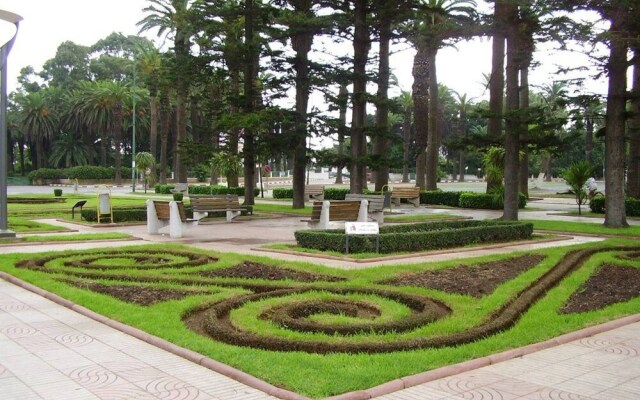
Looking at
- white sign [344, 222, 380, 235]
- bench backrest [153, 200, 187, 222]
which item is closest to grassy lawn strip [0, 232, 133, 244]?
bench backrest [153, 200, 187, 222]

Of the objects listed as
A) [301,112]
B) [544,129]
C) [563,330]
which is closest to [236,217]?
[301,112]

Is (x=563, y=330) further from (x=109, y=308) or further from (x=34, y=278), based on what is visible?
(x=34, y=278)

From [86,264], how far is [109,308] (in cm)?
393

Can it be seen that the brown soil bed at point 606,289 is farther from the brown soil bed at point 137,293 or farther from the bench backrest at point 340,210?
the bench backrest at point 340,210

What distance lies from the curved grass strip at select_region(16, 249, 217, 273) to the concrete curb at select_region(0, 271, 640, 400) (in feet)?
10.4

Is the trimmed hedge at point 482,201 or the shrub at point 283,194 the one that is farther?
the shrub at point 283,194

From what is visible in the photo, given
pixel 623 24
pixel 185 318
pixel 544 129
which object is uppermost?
pixel 623 24

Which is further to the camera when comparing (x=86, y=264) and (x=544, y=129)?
(x=544, y=129)

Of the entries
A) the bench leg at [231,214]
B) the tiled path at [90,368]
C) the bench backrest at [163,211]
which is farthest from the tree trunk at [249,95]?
the tiled path at [90,368]

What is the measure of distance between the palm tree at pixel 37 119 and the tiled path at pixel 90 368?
78665 millimetres

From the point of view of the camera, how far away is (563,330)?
6.80 meters

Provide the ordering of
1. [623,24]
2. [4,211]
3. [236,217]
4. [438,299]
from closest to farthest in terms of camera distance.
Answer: [438,299]
[4,211]
[623,24]
[236,217]

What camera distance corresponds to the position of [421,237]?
13.4 m

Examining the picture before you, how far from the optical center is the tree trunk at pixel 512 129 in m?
19.5
